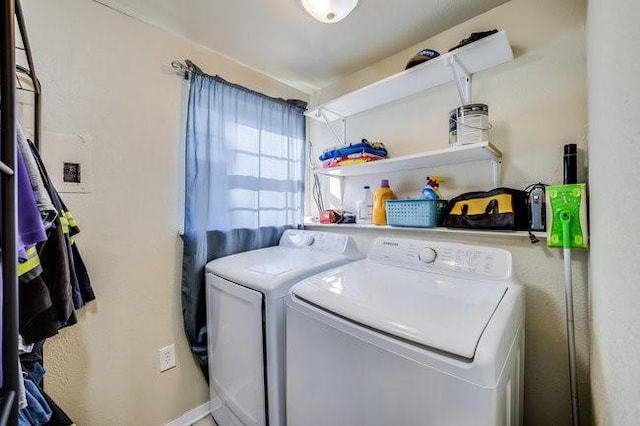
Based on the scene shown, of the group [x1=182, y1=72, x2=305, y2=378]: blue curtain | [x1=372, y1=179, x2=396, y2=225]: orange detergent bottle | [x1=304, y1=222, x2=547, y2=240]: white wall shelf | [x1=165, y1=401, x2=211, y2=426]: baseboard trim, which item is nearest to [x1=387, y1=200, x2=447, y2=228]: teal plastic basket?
[x1=304, y1=222, x2=547, y2=240]: white wall shelf

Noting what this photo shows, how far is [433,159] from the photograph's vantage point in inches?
56.1

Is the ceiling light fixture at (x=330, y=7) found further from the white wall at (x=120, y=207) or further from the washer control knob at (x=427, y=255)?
the washer control knob at (x=427, y=255)

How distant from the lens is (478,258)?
1153 millimetres

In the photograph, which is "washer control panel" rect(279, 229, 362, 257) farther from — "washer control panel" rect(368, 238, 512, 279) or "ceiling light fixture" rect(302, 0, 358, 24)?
"ceiling light fixture" rect(302, 0, 358, 24)

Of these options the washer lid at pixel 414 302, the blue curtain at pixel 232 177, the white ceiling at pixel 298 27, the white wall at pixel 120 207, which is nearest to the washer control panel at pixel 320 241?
the blue curtain at pixel 232 177

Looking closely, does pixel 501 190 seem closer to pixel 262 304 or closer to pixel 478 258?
pixel 478 258

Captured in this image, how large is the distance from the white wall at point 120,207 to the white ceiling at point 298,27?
0.54 ft

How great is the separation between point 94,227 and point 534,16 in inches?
96.1

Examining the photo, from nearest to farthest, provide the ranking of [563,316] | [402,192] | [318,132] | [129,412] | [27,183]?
[27,183], [563,316], [129,412], [402,192], [318,132]

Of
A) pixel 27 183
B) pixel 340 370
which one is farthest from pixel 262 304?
pixel 27 183

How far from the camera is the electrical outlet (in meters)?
1.54

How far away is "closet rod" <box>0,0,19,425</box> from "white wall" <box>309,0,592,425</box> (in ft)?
5.25

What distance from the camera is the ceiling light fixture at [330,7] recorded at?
119 centimetres

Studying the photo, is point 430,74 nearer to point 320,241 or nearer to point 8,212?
point 320,241
